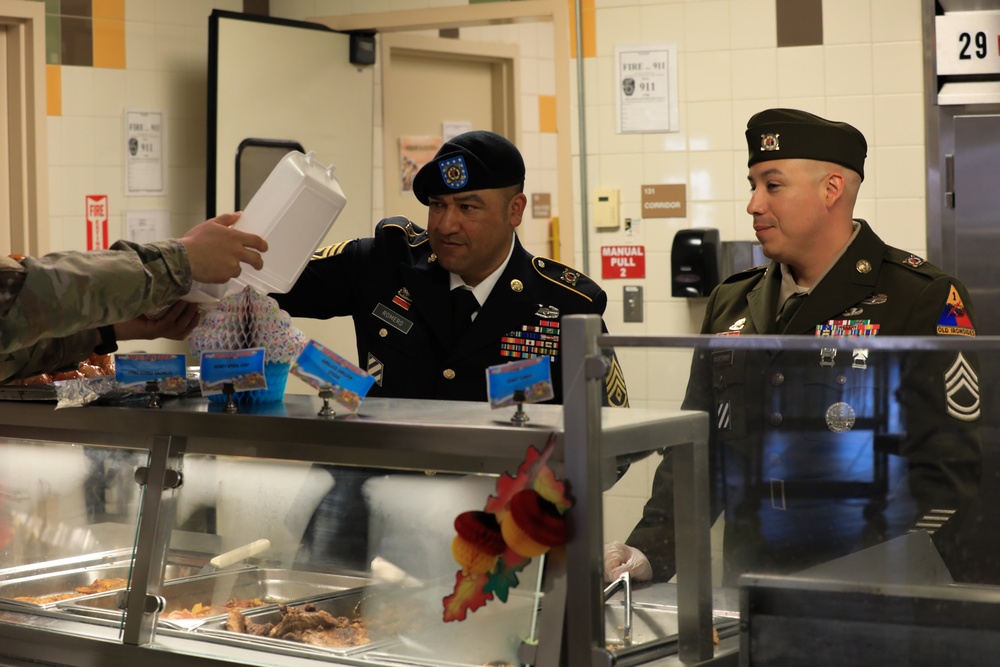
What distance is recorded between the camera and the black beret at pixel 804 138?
8.10 ft

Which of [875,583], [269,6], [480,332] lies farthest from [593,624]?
[269,6]

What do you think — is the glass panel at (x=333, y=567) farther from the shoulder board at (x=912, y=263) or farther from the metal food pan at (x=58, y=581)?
the shoulder board at (x=912, y=263)

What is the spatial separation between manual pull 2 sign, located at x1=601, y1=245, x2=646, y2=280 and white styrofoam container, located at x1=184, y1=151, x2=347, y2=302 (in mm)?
3008

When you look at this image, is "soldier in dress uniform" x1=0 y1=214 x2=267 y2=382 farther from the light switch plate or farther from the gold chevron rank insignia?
the light switch plate

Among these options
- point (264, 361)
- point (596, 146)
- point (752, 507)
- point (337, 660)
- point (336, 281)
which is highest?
point (596, 146)

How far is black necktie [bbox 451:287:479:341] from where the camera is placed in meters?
2.66

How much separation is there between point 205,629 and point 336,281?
3.67ft

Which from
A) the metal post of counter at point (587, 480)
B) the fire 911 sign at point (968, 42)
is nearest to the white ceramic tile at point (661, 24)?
the fire 911 sign at point (968, 42)

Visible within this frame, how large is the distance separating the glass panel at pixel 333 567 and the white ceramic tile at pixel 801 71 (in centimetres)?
338

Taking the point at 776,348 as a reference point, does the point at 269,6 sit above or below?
above

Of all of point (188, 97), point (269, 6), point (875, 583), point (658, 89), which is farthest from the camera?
point (269, 6)

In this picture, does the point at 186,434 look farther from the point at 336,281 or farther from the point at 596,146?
the point at 596,146

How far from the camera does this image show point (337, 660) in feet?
5.59

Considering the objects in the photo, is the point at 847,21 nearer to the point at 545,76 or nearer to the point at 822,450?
the point at 545,76
